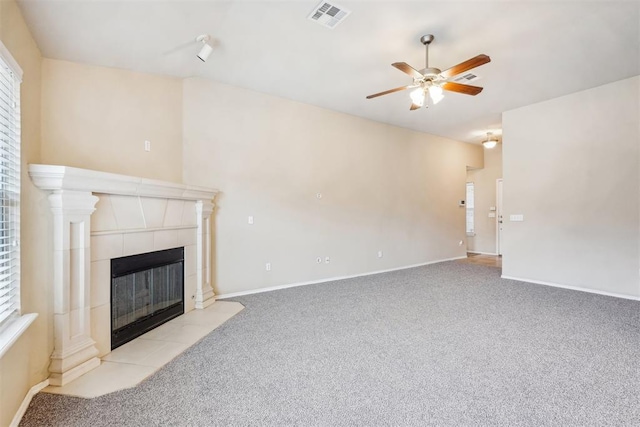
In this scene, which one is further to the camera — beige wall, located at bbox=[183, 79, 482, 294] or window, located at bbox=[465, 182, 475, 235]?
window, located at bbox=[465, 182, 475, 235]

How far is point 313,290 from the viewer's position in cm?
453

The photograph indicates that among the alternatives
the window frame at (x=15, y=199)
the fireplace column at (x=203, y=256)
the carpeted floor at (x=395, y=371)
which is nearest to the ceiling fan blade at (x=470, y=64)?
the carpeted floor at (x=395, y=371)

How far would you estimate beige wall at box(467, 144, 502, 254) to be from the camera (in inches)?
310

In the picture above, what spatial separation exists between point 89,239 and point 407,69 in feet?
10.2

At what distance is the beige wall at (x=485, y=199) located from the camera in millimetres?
7867

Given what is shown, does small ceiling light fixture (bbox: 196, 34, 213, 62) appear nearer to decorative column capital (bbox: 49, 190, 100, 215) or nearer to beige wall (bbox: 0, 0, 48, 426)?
beige wall (bbox: 0, 0, 48, 426)

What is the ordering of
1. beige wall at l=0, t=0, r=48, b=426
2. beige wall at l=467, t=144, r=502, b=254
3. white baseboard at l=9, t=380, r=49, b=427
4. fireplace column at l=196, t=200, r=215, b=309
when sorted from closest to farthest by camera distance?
white baseboard at l=9, t=380, r=49, b=427 → beige wall at l=0, t=0, r=48, b=426 → fireplace column at l=196, t=200, r=215, b=309 → beige wall at l=467, t=144, r=502, b=254

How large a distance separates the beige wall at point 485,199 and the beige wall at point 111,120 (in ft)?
24.8

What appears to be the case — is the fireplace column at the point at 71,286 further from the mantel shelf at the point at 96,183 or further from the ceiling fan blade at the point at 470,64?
the ceiling fan blade at the point at 470,64

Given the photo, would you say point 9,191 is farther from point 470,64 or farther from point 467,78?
point 467,78

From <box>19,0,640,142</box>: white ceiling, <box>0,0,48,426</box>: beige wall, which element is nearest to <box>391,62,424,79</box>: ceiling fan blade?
<box>19,0,640,142</box>: white ceiling

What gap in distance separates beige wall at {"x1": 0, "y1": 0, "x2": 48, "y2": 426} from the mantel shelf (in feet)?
0.28

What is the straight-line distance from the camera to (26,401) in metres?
1.85

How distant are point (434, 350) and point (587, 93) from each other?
4.56 meters
